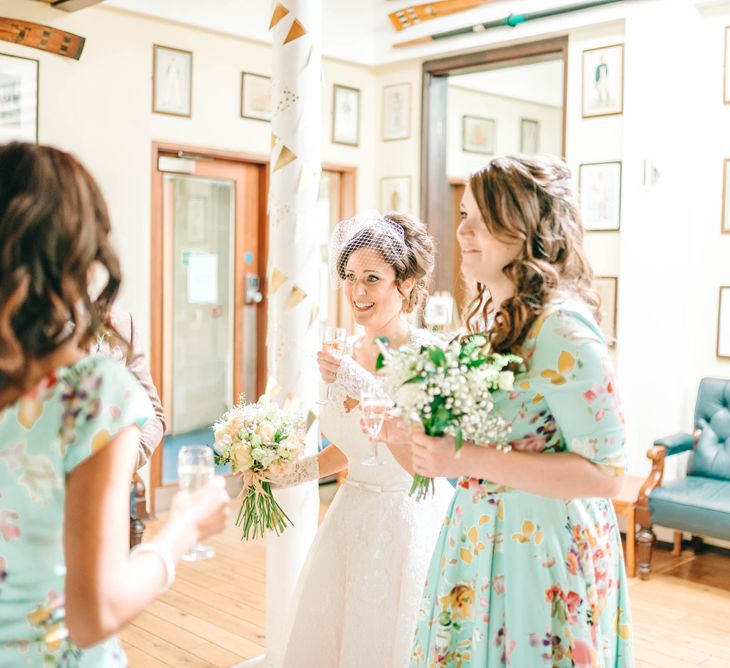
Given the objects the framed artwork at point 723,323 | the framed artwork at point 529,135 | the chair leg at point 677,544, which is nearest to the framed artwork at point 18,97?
the framed artwork at point 723,323

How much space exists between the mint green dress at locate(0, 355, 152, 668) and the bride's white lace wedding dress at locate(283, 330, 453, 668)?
4.64 feet

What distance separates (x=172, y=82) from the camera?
5.35 metres

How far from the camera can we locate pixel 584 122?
17.6 feet

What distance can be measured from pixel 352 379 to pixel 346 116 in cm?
409

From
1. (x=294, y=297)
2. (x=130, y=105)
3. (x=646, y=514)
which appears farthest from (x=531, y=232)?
(x=130, y=105)

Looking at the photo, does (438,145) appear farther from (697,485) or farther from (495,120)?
(697,485)

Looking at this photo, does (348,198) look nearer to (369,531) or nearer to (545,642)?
(369,531)

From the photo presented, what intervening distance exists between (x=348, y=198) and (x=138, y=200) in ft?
5.54

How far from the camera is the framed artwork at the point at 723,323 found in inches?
194

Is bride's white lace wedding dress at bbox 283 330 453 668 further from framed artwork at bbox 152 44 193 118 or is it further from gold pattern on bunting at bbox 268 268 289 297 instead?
framed artwork at bbox 152 44 193 118

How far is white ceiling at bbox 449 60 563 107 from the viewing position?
728 centimetres

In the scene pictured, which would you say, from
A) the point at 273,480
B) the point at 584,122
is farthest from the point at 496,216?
the point at 584,122

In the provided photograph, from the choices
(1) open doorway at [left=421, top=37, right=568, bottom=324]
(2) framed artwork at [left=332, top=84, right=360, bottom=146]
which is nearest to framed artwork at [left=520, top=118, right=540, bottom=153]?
(1) open doorway at [left=421, top=37, right=568, bottom=324]

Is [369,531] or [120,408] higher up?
[120,408]
